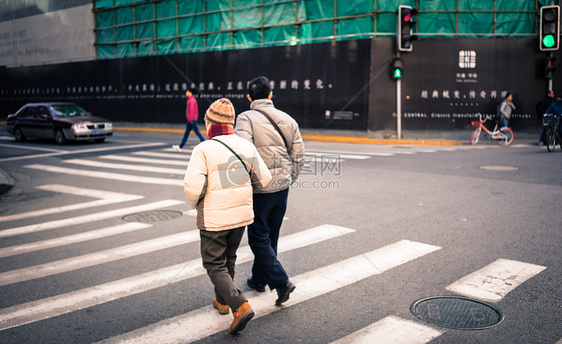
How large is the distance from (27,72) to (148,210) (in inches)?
1369

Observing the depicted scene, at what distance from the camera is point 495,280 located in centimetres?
496

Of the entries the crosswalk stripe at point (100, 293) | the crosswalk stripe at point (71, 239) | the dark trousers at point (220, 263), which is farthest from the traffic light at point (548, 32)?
the dark trousers at point (220, 263)

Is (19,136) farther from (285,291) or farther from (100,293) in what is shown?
(285,291)

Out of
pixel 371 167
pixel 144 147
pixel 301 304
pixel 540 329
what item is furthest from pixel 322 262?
pixel 144 147

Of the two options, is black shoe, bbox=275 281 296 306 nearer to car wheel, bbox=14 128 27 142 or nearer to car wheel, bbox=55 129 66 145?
car wheel, bbox=55 129 66 145

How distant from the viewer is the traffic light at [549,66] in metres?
20.5

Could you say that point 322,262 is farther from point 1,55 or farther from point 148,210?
point 1,55

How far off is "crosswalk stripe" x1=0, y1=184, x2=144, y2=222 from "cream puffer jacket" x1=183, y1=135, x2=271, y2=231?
5499 mm

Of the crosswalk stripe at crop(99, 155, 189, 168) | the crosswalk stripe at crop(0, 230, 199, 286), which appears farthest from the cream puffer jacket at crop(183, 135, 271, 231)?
the crosswalk stripe at crop(99, 155, 189, 168)

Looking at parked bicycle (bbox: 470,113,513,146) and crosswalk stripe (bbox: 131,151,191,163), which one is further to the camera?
parked bicycle (bbox: 470,113,513,146)

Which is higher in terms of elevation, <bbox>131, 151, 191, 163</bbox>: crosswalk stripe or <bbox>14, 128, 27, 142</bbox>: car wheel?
<bbox>14, 128, 27, 142</bbox>: car wheel

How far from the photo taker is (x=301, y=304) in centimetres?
450

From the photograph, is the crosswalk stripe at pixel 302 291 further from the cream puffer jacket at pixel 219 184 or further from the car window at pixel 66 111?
the car window at pixel 66 111

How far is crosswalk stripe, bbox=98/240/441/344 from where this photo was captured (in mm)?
3916
